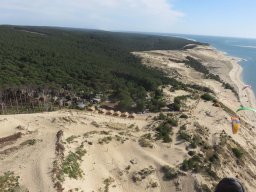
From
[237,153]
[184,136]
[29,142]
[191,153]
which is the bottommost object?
[237,153]

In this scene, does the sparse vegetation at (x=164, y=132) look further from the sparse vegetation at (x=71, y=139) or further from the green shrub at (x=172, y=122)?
the sparse vegetation at (x=71, y=139)

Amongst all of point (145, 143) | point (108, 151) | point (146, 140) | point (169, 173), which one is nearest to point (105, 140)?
point (108, 151)

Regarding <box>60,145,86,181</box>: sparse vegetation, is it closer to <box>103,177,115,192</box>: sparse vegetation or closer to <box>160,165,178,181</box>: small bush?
<box>103,177,115,192</box>: sparse vegetation

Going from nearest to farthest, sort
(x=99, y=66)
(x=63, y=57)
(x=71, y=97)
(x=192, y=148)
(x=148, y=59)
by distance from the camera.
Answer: (x=192, y=148) → (x=71, y=97) → (x=99, y=66) → (x=63, y=57) → (x=148, y=59)

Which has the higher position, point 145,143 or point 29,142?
point 29,142

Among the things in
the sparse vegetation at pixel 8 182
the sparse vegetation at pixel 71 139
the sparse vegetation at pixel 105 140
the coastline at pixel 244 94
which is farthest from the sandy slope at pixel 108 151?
the coastline at pixel 244 94

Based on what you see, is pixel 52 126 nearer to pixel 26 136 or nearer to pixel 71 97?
pixel 26 136

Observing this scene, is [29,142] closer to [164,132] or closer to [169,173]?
[169,173]

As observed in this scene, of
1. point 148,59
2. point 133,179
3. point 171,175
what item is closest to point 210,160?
point 171,175
